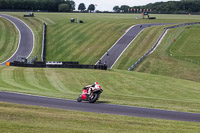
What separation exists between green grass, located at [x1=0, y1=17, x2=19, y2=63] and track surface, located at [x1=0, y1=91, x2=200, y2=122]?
174ft

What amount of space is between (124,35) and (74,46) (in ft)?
46.8

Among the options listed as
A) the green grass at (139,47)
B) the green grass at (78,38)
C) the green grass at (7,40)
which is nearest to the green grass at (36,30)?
the green grass at (78,38)

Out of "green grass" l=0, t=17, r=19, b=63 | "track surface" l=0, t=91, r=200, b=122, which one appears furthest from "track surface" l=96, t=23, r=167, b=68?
"track surface" l=0, t=91, r=200, b=122

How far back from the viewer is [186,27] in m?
103

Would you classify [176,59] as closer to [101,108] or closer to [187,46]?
[187,46]

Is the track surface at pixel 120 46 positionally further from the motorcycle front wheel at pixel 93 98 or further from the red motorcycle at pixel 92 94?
the motorcycle front wheel at pixel 93 98

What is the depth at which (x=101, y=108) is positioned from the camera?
2383 centimetres

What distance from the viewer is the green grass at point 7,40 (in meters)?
83.2

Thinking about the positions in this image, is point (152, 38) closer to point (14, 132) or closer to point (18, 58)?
point (18, 58)

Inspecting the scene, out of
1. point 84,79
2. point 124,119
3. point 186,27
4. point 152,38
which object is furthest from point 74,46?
point 124,119

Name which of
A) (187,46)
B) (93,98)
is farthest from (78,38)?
(93,98)

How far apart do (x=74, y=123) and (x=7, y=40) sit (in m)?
78.8

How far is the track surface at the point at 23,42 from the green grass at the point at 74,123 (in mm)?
58111

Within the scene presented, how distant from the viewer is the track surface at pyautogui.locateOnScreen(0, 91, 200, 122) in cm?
2186
